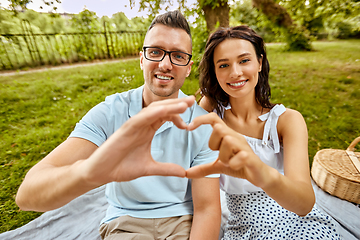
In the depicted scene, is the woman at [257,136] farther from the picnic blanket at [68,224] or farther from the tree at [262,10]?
the tree at [262,10]

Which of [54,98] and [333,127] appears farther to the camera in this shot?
[54,98]

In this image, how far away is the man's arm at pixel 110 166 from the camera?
744 mm

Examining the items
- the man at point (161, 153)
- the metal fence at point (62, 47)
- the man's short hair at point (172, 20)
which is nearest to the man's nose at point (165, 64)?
the man at point (161, 153)

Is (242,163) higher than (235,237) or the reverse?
higher

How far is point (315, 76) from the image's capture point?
6.59 meters

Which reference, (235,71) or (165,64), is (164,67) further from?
(235,71)

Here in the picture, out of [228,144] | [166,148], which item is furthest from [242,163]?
[166,148]

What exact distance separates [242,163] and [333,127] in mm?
4741

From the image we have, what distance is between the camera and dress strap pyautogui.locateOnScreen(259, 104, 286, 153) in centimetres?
Result: 175

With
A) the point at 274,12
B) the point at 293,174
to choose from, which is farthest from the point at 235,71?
the point at 274,12

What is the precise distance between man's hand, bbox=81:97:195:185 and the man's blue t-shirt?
61 cm

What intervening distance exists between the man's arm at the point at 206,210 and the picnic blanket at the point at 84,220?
2.95 feet

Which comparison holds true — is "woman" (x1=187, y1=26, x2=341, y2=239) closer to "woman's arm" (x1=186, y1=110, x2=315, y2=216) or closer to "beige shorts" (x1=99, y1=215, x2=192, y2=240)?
"woman's arm" (x1=186, y1=110, x2=315, y2=216)

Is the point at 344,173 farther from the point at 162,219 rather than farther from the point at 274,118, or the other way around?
the point at 162,219
